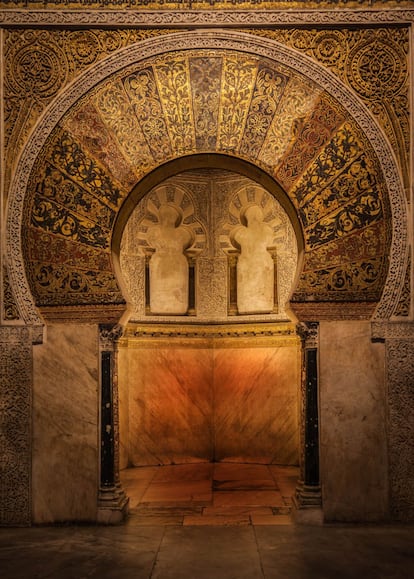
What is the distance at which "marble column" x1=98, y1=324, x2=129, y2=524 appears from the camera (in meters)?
5.35

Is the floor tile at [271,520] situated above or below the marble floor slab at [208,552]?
below

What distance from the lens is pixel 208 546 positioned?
15.8ft

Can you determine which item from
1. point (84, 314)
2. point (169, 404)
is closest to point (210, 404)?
point (169, 404)

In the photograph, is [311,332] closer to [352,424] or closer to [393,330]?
[393,330]

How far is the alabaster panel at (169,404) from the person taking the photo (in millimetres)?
7895

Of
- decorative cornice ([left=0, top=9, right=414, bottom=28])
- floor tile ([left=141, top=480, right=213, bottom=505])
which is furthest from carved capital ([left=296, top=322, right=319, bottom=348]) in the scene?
decorative cornice ([left=0, top=9, right=414, bottom=28])

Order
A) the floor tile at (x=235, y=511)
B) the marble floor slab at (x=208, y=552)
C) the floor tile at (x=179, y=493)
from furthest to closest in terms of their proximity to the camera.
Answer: the floor tile at (x=179, y=493) < the floor tile at (x=235, y=511) < the marble floor slab at (x=208, y=552)

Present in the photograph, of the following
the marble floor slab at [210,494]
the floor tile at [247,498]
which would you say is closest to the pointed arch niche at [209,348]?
the marble floor slab at [210,494]

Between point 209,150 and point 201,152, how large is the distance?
0.06 metres

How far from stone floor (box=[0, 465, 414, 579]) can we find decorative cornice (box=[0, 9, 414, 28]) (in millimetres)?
3779

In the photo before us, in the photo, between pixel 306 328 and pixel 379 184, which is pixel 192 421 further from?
pixel 379 184

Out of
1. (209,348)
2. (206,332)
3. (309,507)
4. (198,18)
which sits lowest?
(309,507)

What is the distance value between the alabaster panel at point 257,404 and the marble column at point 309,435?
2324 millimetres

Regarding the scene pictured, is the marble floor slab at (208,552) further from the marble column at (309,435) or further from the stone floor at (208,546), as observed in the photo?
the marble column at (309,435)
